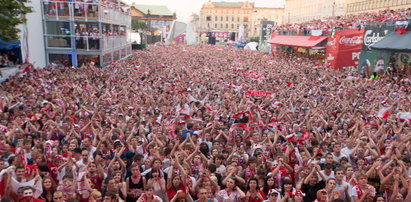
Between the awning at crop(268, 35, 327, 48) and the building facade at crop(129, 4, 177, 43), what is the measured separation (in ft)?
151

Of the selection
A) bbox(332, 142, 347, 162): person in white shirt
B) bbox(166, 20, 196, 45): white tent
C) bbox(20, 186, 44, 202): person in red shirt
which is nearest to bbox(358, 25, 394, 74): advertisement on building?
bbox(332, 142, 347, 162): person in white shirt

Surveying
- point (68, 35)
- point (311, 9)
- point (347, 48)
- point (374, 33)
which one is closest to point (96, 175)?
point (374, 33)

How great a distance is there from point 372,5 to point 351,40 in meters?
18.6

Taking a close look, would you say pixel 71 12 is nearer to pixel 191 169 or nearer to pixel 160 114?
pixel 160 114

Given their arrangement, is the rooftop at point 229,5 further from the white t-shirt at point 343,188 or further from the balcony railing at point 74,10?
the white t-shirt at point 343,188

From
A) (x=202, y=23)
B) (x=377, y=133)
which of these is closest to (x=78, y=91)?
(x=377, y=133)

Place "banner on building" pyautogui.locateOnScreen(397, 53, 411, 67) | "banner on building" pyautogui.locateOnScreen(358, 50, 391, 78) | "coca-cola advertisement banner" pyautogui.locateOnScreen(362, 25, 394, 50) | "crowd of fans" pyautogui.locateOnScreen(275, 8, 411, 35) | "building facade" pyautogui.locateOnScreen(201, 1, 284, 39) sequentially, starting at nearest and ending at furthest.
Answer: "banner on building" pyautogui.locateOnScreen(397, 53, 411, 67) < "banner on building" pyautogui.locateOnScreen(358, 50, 391, 78) < "coca-cola advertisement banner" pyautogui.locateOnScreen(362, 25, 394, 50) < "crowd of fans" pyautogui.locateOnScreen(275, 8, 411, 35) < "building facade" pyautogui.locateOnScreen(201, 1, 284, 39)

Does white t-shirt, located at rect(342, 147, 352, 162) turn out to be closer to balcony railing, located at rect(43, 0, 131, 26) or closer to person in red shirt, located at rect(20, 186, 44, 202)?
person in red shirt, located at rect(20, 186, 44, 202)

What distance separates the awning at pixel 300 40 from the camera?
30.4 m

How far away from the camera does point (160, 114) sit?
10195mm

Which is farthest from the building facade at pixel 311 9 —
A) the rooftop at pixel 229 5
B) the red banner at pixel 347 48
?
the rooftop at pixel 229 5

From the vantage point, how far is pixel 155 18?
107 metres

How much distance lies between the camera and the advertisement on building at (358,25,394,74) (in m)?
21.2

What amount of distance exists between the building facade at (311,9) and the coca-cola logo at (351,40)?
21.9 m
